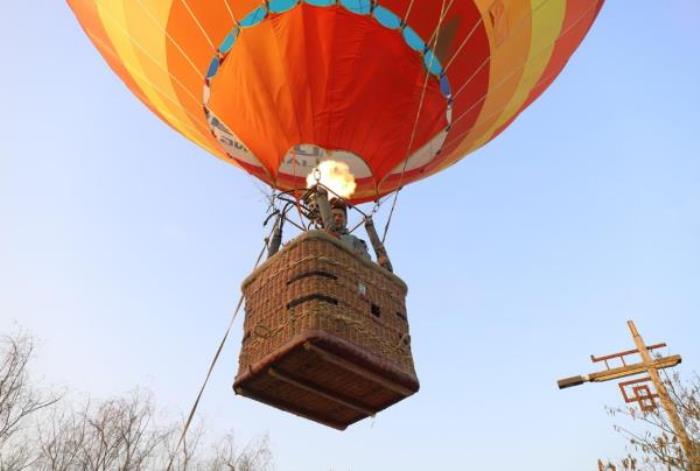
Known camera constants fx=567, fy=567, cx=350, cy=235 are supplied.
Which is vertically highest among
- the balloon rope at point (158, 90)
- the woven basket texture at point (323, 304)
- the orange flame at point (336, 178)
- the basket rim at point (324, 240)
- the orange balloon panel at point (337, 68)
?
the balloon rope at point (158, 90)

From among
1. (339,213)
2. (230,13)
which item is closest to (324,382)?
(339,213)

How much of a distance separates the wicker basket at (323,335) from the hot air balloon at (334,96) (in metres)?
0.01

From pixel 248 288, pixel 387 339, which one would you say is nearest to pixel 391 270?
pixel 387 339

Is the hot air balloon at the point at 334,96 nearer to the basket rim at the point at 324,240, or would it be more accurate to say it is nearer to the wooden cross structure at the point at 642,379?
the basket rim at the point at 324,240

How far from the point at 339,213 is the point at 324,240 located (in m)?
0.86

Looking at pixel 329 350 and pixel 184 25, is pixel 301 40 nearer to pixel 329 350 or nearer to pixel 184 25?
pixel 184 25

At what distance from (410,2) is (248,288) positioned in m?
2.39

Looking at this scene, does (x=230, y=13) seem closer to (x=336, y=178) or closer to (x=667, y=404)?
(x=336, y=178)

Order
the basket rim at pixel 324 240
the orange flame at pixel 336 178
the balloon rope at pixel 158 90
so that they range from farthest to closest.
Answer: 1. the balloon rope at pixel 158 90
2. the orange flame at pixel 336 178
3. the basket rim at pixel 324 240

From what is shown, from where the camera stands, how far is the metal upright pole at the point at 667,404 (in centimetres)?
584

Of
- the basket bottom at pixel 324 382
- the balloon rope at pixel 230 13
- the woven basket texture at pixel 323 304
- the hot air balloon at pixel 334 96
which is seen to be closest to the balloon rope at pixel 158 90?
the hot air balloon at pixel 334 96

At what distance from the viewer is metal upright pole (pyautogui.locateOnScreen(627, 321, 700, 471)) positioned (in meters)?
5.84

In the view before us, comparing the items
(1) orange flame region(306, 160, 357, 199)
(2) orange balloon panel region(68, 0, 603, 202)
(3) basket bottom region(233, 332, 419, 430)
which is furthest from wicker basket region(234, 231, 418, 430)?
(2) orange balloon panel region(68, 0, 603, 202)

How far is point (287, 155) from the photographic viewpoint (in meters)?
4.37
